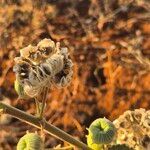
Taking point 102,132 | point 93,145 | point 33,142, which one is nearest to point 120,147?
point 93,145

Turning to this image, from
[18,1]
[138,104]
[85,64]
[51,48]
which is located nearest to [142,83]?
[138,104]

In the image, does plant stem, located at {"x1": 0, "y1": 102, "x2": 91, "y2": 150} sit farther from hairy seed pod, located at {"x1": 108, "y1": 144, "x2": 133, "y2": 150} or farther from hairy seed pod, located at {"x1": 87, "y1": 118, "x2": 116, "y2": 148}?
hairy seed pod, located at {"x1": 108, "y1": 144, "x2": 133, "y2": 150}

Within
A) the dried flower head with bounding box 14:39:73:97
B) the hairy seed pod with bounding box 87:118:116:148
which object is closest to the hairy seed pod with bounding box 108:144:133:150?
the hairy seed pod with bounding box 87:118:116:148

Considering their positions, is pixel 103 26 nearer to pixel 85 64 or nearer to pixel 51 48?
pixel 85 64

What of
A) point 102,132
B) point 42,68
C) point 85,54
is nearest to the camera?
point 42,68

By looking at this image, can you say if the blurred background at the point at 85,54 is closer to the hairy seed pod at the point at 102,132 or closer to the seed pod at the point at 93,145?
the seed pod at the point at 93,145

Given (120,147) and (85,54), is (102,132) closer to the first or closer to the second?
(120,147)
